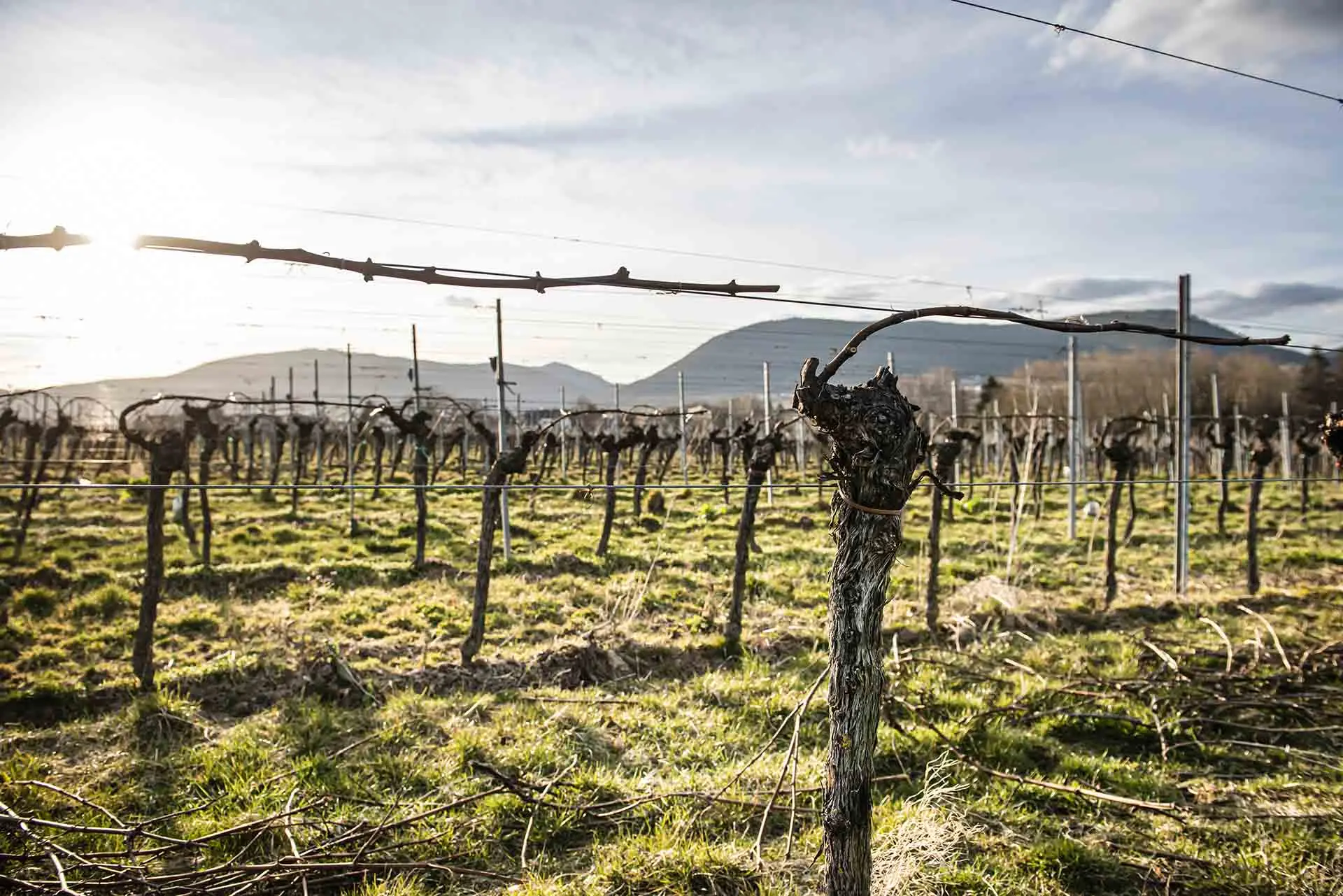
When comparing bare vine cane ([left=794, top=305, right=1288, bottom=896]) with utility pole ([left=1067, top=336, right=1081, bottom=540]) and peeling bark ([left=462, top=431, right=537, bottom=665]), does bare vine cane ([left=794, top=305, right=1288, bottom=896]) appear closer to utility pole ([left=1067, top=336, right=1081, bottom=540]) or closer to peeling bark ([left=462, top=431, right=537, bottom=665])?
peeling bark ([left=462, top=431, right=537, bottom=665])

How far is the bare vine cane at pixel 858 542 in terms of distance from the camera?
7.23 feet

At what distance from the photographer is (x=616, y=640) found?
688cm

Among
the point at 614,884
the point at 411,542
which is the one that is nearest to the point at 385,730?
the point at 614,884

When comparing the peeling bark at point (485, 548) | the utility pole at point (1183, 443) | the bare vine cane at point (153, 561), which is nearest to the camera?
the bare vine cane at point (153, 561)

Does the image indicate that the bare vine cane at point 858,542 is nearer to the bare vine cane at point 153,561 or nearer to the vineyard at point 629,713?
the vineyard at point 629,713

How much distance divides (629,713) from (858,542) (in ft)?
11.4

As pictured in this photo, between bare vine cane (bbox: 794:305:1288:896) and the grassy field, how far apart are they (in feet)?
1.43

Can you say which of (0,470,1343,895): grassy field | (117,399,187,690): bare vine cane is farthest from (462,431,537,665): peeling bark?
(117,399,187,690): bare vine cane

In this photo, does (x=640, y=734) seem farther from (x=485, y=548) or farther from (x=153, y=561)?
(x=153, y=561)

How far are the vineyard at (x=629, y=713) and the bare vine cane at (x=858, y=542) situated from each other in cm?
7

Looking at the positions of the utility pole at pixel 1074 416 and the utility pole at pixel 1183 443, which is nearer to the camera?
the utility pole at pixel 1183 443

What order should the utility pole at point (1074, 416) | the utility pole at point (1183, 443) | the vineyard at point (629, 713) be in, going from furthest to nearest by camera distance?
1. the utility pole at point (1074, 416)
2. the utility pole at point (1183, 443)
3. the vineyard at point (629, 713)

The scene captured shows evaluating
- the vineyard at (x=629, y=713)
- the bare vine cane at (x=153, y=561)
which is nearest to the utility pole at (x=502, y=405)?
the vineyard at (x=629, y=713)

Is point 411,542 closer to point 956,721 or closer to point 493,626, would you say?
point 493,626
